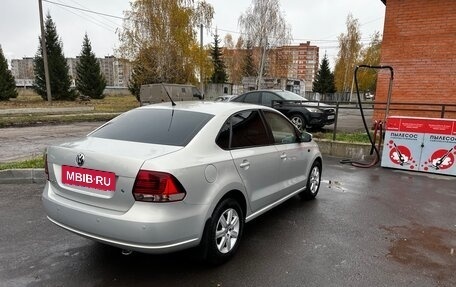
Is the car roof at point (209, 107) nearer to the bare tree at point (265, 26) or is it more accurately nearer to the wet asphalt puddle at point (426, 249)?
the wet asphalt puddle at point (426, 249)

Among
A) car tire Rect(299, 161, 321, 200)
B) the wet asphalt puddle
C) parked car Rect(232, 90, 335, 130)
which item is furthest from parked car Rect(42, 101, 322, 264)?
parked car Rect(232, 90, 335, 130)

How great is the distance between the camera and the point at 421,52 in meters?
10.4

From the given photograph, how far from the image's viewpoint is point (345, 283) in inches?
117

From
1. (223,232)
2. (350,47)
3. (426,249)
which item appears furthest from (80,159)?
(350,47)

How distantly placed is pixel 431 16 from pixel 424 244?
8.78m

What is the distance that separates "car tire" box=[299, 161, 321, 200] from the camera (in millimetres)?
5150

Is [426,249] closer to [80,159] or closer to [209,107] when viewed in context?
[209,107]

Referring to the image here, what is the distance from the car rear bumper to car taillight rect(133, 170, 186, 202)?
0.18 feet

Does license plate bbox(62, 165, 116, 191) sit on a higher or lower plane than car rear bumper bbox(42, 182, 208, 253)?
higher

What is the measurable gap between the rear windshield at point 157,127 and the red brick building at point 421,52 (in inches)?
362

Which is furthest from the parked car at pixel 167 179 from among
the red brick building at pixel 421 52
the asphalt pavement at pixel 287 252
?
the red brick building at pixel 421 52

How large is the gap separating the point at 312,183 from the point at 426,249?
72.8 inches

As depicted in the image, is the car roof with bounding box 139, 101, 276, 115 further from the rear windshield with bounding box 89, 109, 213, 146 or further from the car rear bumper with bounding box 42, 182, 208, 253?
the car rear bumper with bounding box 42, 182, 208, 253

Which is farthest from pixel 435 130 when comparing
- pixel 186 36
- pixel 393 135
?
pixel 186 36
